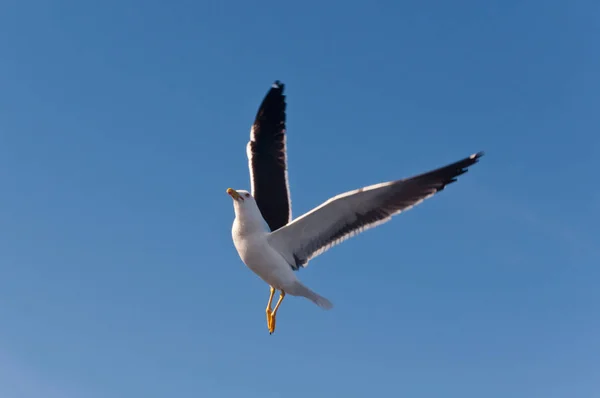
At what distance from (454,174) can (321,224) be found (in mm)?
2924

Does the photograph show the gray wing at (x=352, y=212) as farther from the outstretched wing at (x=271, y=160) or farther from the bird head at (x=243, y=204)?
the outstretched wing at (x=271, y=160)

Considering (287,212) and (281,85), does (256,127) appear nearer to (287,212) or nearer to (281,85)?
(281,85)

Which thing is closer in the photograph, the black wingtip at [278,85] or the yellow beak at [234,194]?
the yellow beak at [234,194]

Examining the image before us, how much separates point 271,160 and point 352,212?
12.4 ft

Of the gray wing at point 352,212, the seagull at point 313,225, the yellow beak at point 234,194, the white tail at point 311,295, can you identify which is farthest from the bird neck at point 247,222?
the white tail at point 311,295

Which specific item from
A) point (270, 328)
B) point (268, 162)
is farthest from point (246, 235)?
point (268, 162)

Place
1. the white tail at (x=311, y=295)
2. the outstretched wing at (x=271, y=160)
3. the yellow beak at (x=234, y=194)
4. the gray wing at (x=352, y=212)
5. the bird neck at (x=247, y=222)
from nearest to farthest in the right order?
the gray wing at (x=352, y=212)
the white tail at (x=311, y=295)
the bird neck at (x=247, y=222)
the yellow beak at (x=234, y=194)
the outstretched wing at (x=271, y=160)

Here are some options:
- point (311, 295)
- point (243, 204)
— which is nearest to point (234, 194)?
point (243, 204)

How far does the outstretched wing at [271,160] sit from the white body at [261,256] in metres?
1.70

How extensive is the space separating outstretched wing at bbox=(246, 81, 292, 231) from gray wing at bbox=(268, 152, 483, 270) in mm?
1586

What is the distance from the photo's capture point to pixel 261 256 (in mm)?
14578

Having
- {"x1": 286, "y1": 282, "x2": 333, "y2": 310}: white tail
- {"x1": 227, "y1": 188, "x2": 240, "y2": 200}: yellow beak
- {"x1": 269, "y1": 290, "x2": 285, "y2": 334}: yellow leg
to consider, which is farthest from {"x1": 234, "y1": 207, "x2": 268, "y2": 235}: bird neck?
{"x1": 269, "y1": 290, "x2": 285, "y2": 334}: yellow leg

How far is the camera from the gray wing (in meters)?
13.8

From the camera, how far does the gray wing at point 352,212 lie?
13812mm
